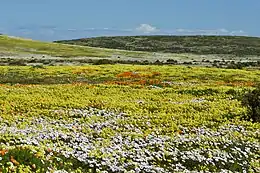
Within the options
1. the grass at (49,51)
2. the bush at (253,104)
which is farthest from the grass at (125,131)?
the grass at (49,51)

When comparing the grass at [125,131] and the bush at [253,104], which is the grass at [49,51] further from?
the bush at [253,104]

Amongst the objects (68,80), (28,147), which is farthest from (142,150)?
(68,80)

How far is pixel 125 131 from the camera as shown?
780 inches

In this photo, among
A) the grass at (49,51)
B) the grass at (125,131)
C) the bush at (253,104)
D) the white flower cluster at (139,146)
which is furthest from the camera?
the grass at (49,51)

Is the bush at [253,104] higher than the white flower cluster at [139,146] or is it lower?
higher

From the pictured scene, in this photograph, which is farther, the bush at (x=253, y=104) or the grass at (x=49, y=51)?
the grass at (x=49, y=51)

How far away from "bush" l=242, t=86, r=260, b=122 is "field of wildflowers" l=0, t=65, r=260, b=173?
0.57 m

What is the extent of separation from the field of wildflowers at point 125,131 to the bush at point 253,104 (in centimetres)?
57

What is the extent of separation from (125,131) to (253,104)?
28.0 ft

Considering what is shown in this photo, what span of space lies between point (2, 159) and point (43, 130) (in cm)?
614

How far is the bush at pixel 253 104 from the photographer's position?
24.0 meters

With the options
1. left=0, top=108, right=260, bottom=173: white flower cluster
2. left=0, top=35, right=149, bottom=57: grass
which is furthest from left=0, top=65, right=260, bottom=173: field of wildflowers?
left=0, top=35, right=149, bottom=57: grass

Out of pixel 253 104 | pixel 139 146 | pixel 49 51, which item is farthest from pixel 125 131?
→ pixel 49 51

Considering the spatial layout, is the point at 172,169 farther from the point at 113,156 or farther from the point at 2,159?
the point at 2,159
